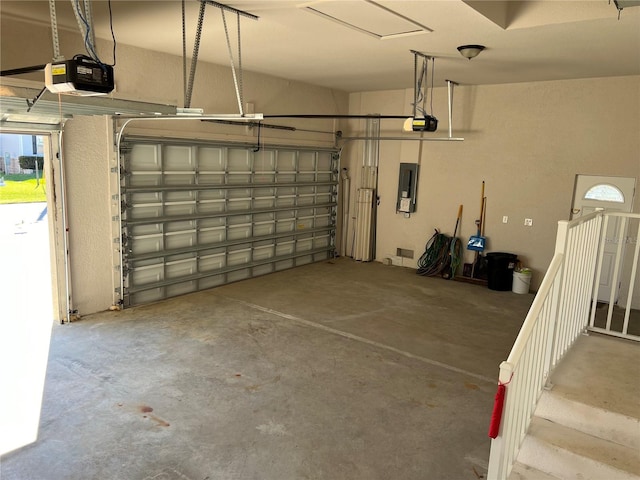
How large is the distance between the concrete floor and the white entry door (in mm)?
1439

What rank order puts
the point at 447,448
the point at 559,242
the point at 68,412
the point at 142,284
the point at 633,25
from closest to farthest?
the point at 559,242, the point at 447,448, the point at 68,412, the point at 633,25, the point at 142,284

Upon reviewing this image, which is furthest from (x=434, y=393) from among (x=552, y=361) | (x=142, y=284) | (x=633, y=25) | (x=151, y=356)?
(x=142, y=284)

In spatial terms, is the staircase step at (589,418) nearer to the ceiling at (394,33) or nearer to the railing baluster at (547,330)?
the railing baluster at (547,330)

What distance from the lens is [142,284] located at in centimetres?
664

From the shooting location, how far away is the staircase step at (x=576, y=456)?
2629 millimetres

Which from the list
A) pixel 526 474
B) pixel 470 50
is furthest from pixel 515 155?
pixel 526 474

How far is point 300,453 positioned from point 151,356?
2.29 meters

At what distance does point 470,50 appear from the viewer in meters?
5.25

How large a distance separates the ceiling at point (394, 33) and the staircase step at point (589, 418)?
3.07 m

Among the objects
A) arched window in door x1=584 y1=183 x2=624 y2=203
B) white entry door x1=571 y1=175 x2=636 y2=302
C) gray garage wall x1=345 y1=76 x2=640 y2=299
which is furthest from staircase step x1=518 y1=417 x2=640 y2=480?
arched window in door x1=584 y1=183 x2=624 y2=203

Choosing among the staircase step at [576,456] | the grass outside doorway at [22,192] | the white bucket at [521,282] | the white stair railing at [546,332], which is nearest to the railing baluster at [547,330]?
the white stair railing at [546,332]

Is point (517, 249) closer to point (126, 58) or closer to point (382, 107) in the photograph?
point (382, 107)

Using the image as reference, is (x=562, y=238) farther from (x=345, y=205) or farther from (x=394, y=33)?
(x=345, y=205)

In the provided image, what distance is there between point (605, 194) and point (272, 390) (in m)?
6.11
